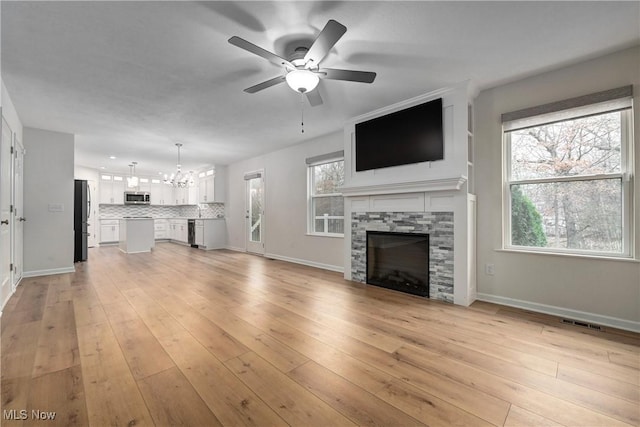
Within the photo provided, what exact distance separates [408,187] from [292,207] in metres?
2.90

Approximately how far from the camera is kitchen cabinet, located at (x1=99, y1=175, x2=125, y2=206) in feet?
27.8

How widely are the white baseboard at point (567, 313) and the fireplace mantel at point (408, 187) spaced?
1374 millimetres

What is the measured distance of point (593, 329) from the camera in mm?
2359

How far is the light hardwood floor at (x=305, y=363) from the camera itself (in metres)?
1.36

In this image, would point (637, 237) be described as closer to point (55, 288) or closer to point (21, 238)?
point (55, 288)

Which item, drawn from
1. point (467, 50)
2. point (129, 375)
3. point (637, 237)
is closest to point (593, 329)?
point (637, 237)

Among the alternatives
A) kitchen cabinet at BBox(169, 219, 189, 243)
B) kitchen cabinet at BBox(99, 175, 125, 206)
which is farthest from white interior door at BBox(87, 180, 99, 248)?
kitchen cabinet at BBox(169, 219, 189, 243)

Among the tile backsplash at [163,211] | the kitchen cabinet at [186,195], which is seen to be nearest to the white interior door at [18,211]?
the tile backsplash at [163,211]

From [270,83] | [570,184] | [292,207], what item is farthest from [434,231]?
[292,207]

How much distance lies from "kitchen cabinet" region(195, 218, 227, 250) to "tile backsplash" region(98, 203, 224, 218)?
0.47 meters

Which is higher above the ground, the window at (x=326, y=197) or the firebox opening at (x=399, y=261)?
the window at (x=326, y=197)

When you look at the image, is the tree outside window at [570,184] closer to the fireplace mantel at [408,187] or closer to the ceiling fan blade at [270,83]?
the fireplace mantel at [408,187]

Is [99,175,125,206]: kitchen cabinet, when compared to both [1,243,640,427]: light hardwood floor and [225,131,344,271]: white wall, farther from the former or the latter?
[1,243,640,427]: light hardwood floor

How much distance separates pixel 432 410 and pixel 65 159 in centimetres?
625
